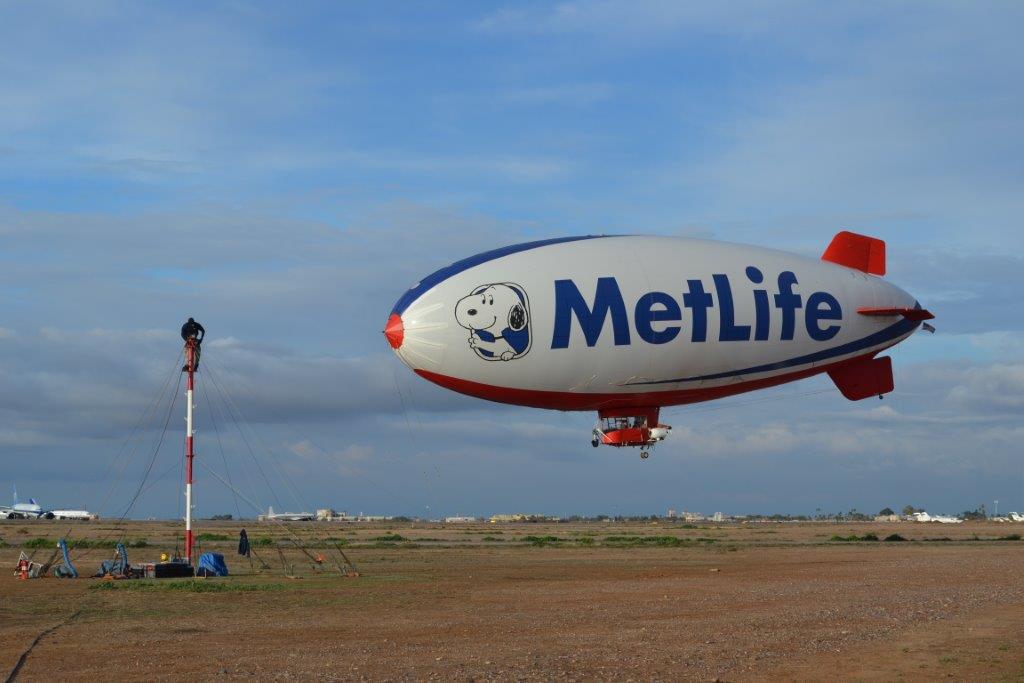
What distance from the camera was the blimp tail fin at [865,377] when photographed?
142 ft

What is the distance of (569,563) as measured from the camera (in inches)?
2351

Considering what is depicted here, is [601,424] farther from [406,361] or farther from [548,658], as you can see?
[548,658]

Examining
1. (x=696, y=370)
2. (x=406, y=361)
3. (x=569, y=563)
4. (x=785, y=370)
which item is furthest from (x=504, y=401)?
(x=569, y=563)

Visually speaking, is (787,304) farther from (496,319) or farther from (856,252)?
(496,319)

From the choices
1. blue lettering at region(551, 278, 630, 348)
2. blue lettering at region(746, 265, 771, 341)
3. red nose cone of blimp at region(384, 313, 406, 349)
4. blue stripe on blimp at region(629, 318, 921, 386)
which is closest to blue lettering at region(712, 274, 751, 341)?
blue lettering at region(746, 265, 771, 341)

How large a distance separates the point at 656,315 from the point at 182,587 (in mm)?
19013

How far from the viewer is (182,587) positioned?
41156mm

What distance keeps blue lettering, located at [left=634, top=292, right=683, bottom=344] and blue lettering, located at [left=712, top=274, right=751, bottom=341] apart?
160 centimetres

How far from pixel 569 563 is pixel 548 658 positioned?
35895 millimetres

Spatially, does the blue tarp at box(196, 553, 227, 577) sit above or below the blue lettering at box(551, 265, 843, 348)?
below

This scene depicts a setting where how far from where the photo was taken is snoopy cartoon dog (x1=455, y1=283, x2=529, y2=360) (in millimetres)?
35906

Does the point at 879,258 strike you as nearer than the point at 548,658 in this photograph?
No

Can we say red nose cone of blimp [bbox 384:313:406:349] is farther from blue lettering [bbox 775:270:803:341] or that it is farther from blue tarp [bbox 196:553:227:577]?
blue tarp [bbox 196:553:227:577]

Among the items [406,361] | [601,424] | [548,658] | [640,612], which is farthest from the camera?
[601,424]
